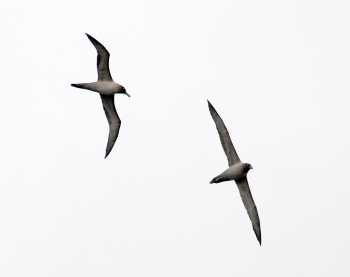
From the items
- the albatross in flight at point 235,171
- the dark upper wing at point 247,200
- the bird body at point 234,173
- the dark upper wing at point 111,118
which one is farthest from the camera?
the dark upper wing at point 111,118

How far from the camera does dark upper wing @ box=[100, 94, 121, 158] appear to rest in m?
64.8

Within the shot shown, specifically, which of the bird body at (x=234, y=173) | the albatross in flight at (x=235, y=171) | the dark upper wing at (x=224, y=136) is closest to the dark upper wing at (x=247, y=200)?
the albatross in flight at (x=235, y=171)

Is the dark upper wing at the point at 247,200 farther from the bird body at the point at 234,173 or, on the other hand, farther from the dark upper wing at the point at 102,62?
the dark upper wing at the point at 102,62

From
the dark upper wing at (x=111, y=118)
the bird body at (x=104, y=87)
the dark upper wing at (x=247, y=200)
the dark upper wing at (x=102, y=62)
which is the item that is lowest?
the dark upper wing at (x=247, y=200)

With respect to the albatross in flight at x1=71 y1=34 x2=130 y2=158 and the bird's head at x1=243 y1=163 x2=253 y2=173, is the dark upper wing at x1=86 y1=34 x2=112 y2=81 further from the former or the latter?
the bird's head at x1=243 y1=163 x2=253 y2=173

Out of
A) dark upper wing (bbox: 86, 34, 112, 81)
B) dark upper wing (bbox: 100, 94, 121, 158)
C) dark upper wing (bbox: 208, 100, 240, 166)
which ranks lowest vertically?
dark upper wing (bbox: 208, 100, 240, 166)

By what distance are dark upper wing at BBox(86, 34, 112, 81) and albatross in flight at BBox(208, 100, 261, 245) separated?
8.22m

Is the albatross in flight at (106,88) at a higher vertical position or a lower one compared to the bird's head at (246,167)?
higher

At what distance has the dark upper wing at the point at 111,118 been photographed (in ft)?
212

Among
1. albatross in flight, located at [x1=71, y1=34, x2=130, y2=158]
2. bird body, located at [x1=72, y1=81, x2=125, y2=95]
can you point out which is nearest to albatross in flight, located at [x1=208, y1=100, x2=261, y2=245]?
bird body, located at [x1=72, y1=81, x2=125, y2=95]

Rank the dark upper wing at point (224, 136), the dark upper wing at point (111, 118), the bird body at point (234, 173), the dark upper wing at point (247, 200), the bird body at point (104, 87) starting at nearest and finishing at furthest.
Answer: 1. the dark upper wing at point (224, 136)
2. the bird body at point (234, 173)
3. the dark upper wing at point (247, 200)
4. the bird body at point (104, 87)
5. the dark upper wing at point (111, 118)

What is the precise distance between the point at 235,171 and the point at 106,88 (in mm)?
10469

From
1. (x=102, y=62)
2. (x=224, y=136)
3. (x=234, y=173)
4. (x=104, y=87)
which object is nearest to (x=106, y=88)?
(x=104, y=87)

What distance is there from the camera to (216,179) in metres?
58.5
